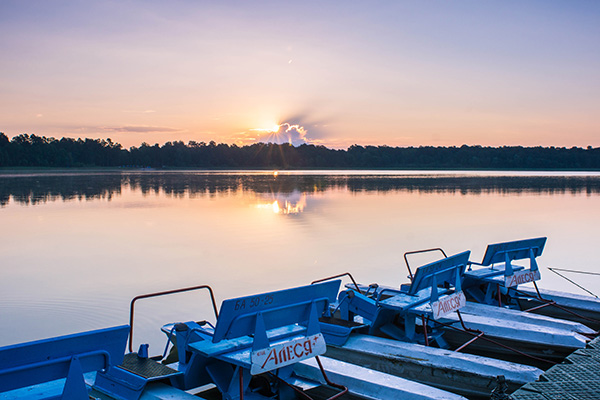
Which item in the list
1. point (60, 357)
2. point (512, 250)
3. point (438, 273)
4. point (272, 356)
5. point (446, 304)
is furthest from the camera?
point (512, 250)

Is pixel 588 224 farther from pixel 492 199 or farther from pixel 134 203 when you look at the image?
pixel 134 203

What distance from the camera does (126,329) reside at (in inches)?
165

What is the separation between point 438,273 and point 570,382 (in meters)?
2.19

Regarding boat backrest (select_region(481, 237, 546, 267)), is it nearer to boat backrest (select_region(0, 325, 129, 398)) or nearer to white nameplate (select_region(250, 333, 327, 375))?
white nameplate (select_region(250, 333, 327, 375))

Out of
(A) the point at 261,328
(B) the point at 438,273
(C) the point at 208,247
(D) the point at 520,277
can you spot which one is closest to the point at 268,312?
(A) the point at 261,328

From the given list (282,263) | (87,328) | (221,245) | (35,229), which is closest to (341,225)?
(221,245)

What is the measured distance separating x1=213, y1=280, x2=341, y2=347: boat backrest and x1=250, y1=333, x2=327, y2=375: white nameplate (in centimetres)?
12

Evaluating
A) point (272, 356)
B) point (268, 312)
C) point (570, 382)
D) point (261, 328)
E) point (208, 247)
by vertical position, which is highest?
→ point (268, 312)

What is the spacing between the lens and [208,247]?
58.3 ft

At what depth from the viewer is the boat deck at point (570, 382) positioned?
4.81 m

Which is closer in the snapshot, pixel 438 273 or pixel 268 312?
pixel 268 312

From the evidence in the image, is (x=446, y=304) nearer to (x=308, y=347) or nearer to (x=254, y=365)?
(x=308, y=347)

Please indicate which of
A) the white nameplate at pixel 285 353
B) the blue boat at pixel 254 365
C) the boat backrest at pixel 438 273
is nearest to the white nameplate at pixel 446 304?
the boat backrest at pixel 438 273

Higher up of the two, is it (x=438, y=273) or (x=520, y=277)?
(x=438, y=273)
